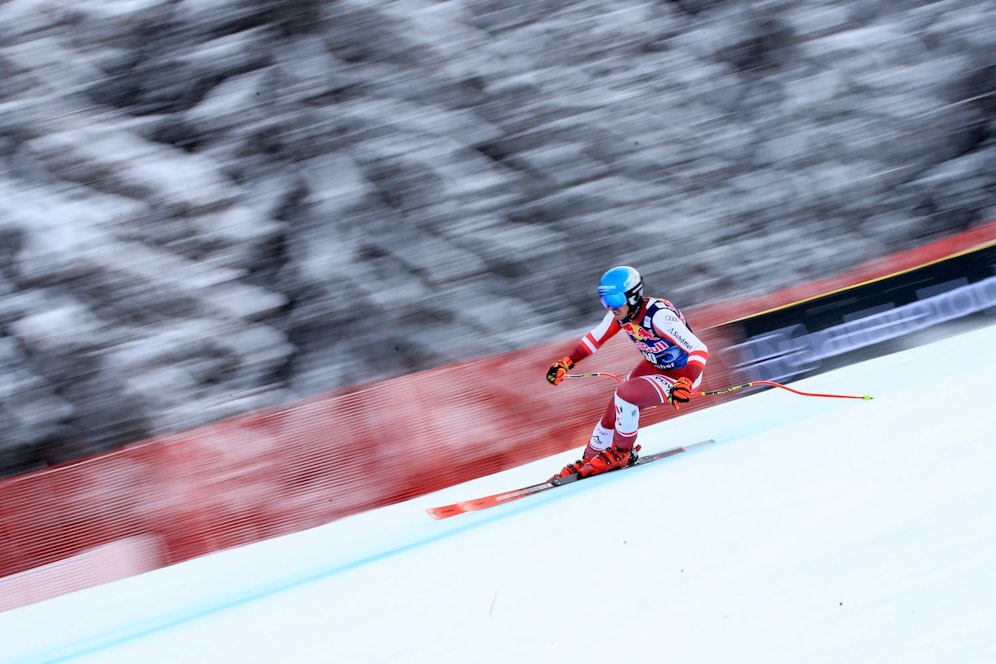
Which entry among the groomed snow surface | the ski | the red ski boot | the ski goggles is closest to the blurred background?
the groomed snow surface

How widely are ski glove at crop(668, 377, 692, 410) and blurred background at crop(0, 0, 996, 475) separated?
3.27 meters

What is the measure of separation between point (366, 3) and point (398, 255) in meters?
2.63

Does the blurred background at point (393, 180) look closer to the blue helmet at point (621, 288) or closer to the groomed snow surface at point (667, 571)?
the groomed snow surface at point (667, 571)

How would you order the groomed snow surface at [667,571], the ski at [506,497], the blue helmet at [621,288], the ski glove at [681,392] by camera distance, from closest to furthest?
1. the groomed snow surface at [667,571]
2. the ski glove at [681,392]
3. the blue helmet at [621,288]
4. the ski at [506,497]

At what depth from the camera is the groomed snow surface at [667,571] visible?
296cm

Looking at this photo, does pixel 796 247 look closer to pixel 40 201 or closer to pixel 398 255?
pixel 398 255

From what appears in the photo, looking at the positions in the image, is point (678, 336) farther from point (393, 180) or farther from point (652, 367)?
point (393, 180)

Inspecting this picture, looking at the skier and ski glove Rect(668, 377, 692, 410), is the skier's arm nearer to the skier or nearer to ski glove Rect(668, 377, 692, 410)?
the skier

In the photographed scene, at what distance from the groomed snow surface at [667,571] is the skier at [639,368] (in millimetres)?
231

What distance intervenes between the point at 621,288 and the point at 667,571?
6.11 feet

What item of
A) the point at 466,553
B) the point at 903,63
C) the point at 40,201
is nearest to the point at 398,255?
the point at 40,201

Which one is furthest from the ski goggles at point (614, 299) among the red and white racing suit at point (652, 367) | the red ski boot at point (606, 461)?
the red ski boot at point (606, 461)

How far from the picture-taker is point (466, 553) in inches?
167

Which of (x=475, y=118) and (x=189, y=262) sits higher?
→ (x=475, y=118)
